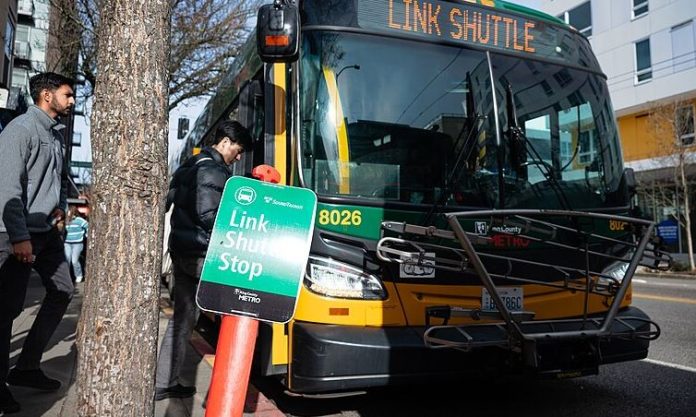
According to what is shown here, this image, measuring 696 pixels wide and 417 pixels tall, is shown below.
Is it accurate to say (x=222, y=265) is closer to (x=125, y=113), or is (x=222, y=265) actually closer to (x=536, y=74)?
(x=125, y=113)

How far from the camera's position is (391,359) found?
3.22 metres

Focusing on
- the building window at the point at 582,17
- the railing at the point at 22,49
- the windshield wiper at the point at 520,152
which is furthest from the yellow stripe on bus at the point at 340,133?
the railing at the point at 22,49

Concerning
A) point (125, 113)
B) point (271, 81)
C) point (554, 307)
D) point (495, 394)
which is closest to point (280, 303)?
point (125, 113)

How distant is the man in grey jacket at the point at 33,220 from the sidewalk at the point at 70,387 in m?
0.13

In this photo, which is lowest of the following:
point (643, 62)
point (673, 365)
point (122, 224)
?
point (673, 365)

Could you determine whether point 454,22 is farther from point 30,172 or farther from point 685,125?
point 685,125

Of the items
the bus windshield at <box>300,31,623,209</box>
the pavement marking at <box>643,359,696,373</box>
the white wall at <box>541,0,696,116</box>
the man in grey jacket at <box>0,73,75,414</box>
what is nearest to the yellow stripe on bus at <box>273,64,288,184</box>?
the bus windshield at <box>300,31,623,209</box>

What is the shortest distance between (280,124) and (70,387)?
2.42 meters

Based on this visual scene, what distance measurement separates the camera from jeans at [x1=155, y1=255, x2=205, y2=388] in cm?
383

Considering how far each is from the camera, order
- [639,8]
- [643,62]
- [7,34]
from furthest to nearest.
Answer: [639,8] < [643,62] < [7,34]

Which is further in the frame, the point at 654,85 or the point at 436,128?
the point at 654,85

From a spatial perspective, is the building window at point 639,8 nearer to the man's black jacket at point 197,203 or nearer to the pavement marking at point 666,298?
the pavement marking at point 666,298

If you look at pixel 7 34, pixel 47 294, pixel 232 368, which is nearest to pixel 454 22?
pixel 232 368

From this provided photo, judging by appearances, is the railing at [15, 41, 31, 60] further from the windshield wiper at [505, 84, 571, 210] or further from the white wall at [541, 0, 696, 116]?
→ the windshield wiper at [505, 84, 571, 210]
